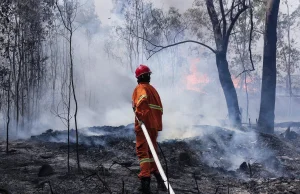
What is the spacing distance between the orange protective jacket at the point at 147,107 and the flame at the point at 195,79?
34.7 meters

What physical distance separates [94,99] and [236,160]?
26.3 meters

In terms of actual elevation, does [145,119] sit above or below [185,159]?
above

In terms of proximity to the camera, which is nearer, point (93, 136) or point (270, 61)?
point (93, 136)

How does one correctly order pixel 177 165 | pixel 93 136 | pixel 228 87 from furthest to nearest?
pixel 228 87 < pixel 93 136 < pixel 177 165

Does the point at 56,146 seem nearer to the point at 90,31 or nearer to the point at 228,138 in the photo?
the point at 228,138

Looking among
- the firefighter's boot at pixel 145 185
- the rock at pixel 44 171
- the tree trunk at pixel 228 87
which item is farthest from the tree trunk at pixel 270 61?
the rock at pixel 44 171

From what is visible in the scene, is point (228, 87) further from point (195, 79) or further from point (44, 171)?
point (195, 79)

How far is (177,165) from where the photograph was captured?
664cm

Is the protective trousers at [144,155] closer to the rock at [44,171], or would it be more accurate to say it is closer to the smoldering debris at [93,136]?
the rock at [44,171]

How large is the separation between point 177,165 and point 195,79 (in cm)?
3467

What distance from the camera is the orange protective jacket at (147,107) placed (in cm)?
452

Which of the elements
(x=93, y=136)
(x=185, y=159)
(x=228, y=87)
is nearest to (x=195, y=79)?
(x=228, y=87)

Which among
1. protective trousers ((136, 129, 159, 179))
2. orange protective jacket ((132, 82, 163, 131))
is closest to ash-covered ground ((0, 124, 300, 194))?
protective trousers ((136, 129, 159, 179))

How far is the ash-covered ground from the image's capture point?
4859mm
